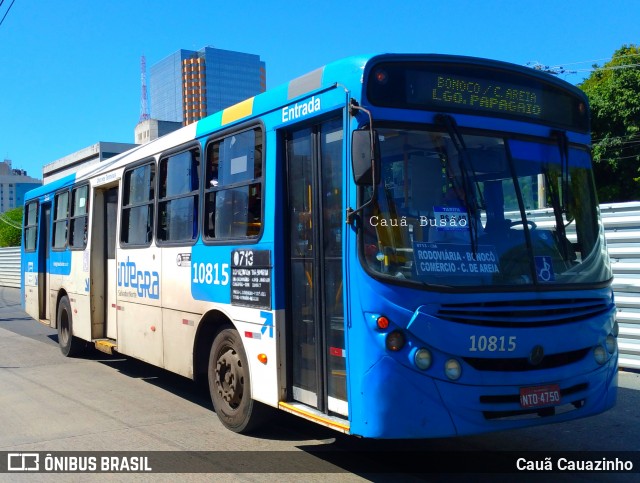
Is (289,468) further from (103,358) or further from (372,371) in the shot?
(103,358)

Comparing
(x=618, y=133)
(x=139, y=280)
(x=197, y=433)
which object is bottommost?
(x=197, y=433)

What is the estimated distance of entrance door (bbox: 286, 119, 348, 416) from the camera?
530 cm

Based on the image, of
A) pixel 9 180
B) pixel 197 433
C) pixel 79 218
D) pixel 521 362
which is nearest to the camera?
pixel 521 362

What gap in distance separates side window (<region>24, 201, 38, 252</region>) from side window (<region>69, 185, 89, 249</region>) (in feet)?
8.52

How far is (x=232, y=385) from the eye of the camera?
6777mm

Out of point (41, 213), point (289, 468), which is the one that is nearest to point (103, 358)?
point (41, 213)

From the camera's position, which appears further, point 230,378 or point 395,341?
point 230,378

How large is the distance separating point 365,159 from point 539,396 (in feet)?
7.18

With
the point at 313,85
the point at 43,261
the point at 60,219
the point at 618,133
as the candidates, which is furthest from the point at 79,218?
the point at 618,133

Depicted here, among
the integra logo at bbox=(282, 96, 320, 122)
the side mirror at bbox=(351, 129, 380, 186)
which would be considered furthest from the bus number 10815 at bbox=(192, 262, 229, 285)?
the side mirror at bbox=(351, 129, 380, 186)

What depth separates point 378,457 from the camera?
20.2ft

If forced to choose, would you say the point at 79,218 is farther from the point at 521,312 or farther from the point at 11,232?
the point at 11,232

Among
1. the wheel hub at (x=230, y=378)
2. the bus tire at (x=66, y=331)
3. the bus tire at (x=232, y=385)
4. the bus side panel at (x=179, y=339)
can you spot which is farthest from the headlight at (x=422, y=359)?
the bus tire at (x=66, y=331)

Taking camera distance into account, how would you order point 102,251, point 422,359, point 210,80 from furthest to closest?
point 210,80
point 102,251
point 422,359
